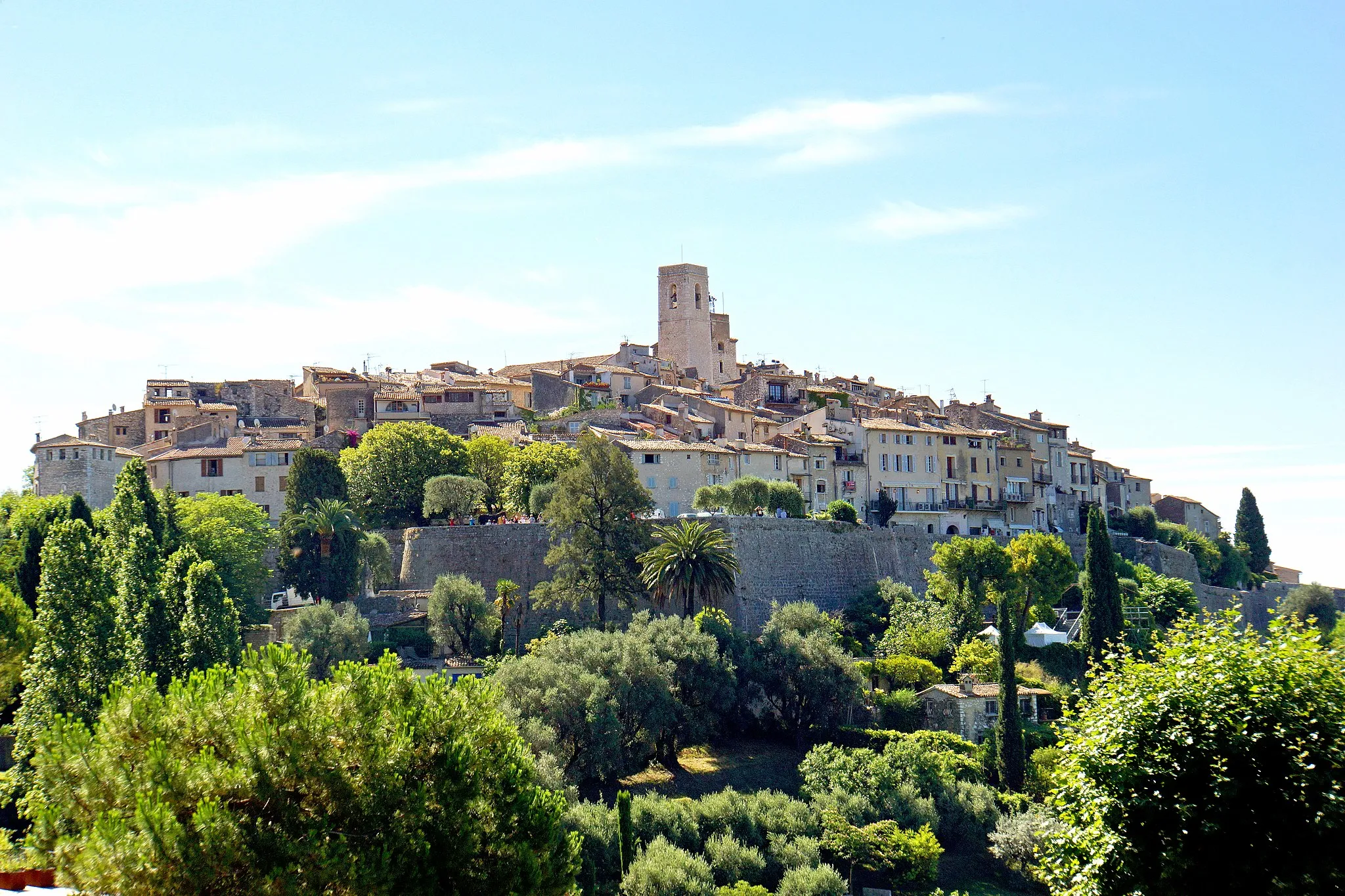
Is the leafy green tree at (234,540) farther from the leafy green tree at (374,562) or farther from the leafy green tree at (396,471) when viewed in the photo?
the leafy green tree at (396,471)

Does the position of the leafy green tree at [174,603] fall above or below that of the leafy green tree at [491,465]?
below

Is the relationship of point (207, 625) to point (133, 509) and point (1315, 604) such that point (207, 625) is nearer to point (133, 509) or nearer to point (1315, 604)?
point (133, 509)

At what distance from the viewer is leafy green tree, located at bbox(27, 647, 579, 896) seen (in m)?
22.9

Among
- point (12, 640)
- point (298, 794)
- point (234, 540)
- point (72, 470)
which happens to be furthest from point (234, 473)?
point (298, 794)

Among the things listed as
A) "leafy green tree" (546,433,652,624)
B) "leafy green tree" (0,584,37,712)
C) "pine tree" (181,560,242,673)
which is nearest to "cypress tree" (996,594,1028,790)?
"leafy green tree" (546,433,652,624)

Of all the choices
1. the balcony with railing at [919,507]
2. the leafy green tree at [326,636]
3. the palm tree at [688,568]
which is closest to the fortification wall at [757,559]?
the palm tree at [688,568]

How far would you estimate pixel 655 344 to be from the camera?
112m

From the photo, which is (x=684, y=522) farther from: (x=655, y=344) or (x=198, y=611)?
(x=655, y=344)

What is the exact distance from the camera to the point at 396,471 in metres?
70.2

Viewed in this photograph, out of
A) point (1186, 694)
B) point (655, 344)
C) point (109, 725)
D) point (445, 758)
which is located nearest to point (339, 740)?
point (445, 758)

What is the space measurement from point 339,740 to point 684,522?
1355 inches

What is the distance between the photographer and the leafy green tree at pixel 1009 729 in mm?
49531

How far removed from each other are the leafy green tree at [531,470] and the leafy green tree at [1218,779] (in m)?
46.1

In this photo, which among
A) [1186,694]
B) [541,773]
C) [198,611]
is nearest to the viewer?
[1186,694]
